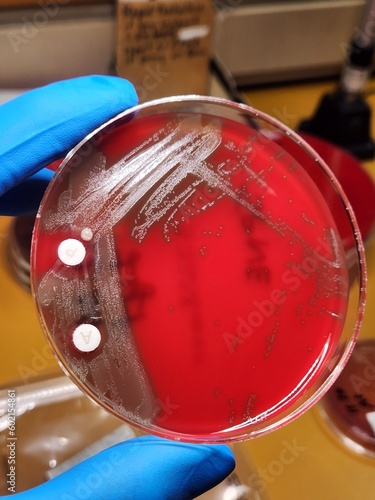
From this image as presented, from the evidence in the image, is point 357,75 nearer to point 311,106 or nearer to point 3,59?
point 311,106

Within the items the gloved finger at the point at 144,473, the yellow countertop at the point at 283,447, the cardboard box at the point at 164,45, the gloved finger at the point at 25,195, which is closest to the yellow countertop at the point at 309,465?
the yellow countertop at the point at 283,447

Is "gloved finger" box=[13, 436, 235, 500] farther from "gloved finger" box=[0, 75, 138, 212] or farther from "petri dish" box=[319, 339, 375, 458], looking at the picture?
"gloved finger" box=[0, 75, 138, 212]

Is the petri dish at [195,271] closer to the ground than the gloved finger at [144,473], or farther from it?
farther from it

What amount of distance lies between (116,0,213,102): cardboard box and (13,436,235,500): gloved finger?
72 centimetres

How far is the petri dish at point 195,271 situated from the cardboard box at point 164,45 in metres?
A: 0.51

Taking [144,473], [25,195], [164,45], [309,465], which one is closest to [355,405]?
[309,465]

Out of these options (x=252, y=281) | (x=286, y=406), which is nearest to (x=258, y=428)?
(x=286, y=406)

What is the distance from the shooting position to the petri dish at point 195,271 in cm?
63

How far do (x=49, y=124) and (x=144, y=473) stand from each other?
445 mm

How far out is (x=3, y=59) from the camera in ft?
3.49

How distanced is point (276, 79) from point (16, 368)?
0.89 m

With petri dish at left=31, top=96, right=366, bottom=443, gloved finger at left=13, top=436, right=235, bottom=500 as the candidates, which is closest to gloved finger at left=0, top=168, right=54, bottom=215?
petri dish at left=31, top=96, right=366, bottom=443

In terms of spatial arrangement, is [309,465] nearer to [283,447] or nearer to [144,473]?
[283,447]

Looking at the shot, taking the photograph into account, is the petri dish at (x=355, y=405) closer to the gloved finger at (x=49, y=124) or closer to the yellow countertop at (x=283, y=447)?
the yellow countertop at (x=283, y=447)
